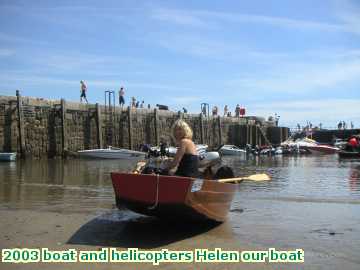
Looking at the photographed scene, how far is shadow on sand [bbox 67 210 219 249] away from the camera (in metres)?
6.49

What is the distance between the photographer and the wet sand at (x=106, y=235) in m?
5.60

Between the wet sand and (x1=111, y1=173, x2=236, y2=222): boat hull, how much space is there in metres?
0.34

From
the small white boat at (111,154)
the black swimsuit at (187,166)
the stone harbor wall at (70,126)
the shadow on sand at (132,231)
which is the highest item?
the stone harbor wall at (70,126)

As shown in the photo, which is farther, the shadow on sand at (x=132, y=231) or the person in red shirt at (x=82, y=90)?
the person in red shirt at (x=82, y=90)

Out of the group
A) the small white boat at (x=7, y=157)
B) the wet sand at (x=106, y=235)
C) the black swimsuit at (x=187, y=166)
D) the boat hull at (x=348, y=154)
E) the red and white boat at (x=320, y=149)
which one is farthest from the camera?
the red and white boat at (x=320, y=149)

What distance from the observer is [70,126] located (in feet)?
92.6

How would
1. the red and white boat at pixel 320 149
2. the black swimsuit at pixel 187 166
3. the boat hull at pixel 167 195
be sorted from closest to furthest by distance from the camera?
the boat hull at pixel 167 195, the black swimsuit at pixel 187 166, the red and white boat at pixel 320 149

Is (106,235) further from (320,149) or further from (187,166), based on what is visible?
(320,149)

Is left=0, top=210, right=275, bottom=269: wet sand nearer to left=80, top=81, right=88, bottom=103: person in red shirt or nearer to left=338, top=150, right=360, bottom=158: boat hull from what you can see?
left=80, top=81, right=88, bottom=103: person in red shirt

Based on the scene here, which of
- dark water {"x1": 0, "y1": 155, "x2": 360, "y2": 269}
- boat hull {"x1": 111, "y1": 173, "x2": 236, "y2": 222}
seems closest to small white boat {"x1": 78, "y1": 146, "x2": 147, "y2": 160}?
dark water {"x1": 0, "y1": 155, "x2": 360, "y2": 269}

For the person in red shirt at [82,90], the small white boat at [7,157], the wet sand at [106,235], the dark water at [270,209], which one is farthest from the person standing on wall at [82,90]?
the wet sand at [106,235]

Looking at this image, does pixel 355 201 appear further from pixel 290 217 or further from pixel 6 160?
pixel 6 160

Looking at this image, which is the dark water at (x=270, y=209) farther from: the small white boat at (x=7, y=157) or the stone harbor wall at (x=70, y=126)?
the stone harbor wall at (x=70, y=126)

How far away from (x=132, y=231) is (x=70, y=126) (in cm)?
2188
